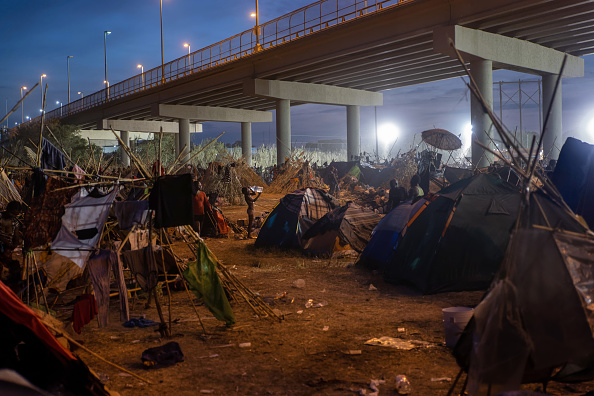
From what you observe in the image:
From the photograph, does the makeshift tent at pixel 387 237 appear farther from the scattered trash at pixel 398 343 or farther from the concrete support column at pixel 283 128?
the concrete support column at pixel 283 128

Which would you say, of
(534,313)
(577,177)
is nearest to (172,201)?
(534,313)

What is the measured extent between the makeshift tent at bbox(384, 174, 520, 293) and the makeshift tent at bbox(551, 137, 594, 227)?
59.5 inches

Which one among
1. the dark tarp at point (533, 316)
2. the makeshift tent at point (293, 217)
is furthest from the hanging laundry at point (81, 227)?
the makeshift tent at point (293, 217)

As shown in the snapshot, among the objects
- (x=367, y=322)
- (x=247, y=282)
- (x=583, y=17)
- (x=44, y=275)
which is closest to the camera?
(x=367, y=322)

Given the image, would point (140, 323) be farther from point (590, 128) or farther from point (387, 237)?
point (590, 128)

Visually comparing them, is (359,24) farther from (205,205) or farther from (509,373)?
(509,373)

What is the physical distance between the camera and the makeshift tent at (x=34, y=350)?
3.40 m

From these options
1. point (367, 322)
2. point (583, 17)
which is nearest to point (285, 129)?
point (583, 17)

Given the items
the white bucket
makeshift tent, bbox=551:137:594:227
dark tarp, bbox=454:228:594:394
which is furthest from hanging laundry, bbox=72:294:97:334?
makeshift tent, bbox=551:137:594:227

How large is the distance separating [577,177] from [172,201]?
459cm

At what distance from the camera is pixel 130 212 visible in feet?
21.1

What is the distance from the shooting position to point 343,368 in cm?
525

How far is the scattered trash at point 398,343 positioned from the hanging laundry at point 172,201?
96.9 inches

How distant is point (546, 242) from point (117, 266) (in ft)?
14.7
